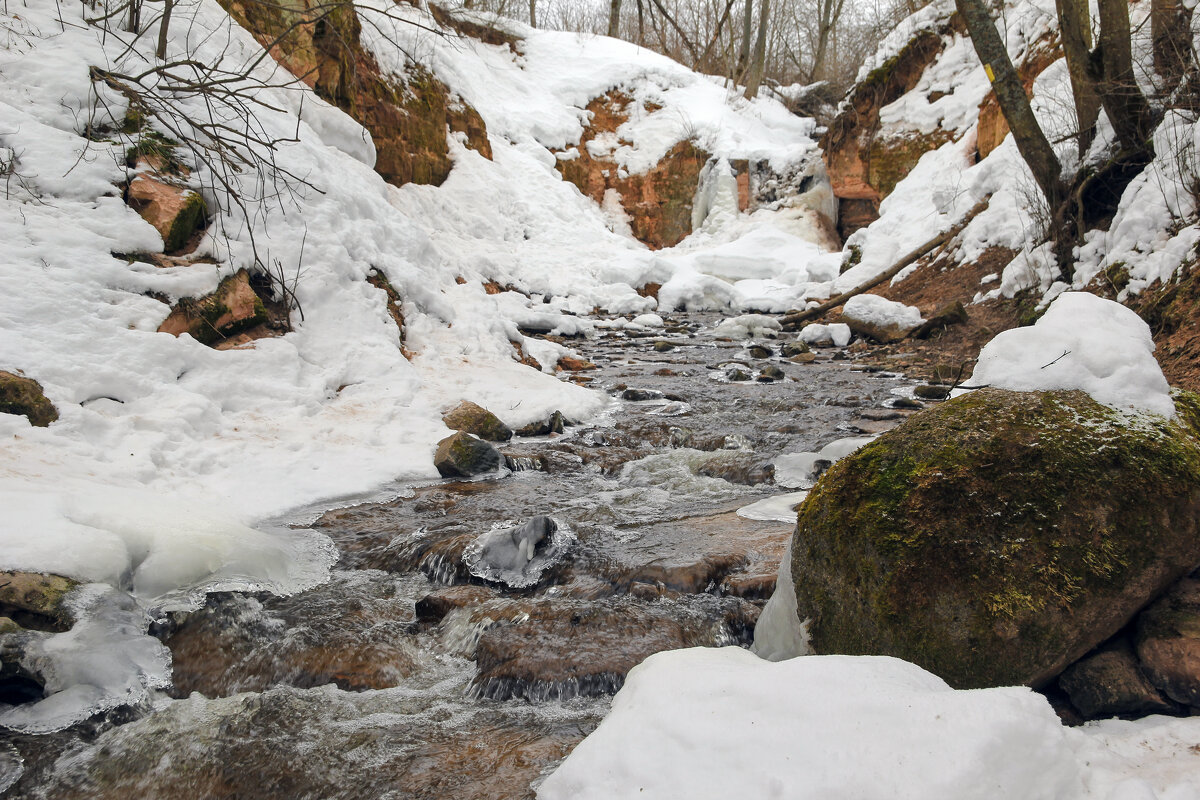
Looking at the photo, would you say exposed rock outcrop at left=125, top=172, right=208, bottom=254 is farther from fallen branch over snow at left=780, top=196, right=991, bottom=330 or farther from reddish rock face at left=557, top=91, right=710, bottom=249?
reddish rock face at left=557, top=91, right=710, bottom=249

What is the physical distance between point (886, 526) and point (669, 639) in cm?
99

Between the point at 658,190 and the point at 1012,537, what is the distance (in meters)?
20.1

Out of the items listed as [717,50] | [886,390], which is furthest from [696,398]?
[717,50]

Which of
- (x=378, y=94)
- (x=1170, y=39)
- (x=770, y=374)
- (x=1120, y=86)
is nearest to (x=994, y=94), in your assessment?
(x=1170, y=39)

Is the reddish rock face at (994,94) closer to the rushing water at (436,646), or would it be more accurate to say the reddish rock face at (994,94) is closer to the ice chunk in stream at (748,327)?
the ice chunk in stream at (748,327)

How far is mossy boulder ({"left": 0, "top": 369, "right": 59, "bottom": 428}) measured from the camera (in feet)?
10.9

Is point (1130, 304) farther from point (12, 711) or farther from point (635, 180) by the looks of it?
point (635, 180)

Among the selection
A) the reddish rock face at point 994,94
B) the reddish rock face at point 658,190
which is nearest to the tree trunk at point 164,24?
the reddish rock face at point 994,94

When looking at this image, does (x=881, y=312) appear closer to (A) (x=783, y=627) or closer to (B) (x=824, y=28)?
(A) (x=783, y=627)

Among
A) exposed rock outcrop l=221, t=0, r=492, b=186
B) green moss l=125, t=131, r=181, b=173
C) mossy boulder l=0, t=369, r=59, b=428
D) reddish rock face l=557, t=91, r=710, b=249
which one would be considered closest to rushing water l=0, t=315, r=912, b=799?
mossy boulder l=0, t=369, r=59, b=428

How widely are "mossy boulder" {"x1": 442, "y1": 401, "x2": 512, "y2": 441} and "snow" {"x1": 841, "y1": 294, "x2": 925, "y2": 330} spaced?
6.48 m

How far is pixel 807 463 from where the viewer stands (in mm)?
4613

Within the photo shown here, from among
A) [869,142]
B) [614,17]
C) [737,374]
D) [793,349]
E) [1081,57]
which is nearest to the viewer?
[1081,57]

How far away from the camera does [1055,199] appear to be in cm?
651
